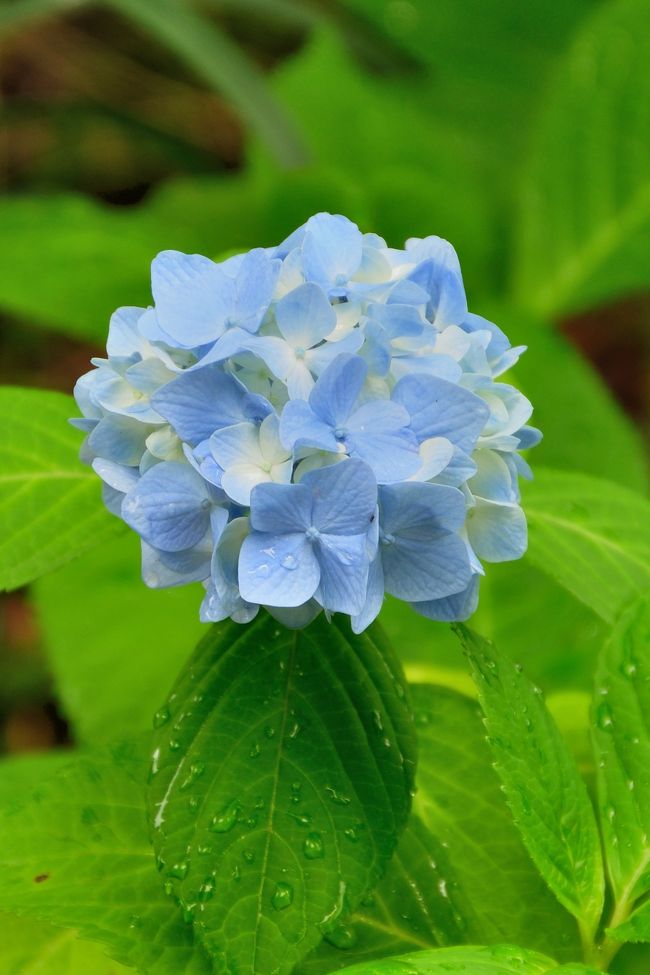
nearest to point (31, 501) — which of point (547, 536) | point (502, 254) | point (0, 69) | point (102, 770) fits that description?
point (102, 770)

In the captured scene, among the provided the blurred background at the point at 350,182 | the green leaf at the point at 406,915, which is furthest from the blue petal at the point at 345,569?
the blurred background at the point at 350,182

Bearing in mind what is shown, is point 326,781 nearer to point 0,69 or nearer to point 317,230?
point 317,230

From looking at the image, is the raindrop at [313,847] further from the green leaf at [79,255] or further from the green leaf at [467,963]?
the green leaf at [79,255]

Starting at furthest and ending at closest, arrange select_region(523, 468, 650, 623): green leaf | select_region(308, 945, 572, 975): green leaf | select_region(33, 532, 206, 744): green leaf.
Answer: select_region(33, 532, 206, 744): green leaf → select_region(523, 468, 650, 623): green leaf → select_region(308, 945, 572, 975): green leaf

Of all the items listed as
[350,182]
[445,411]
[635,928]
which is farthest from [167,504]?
[350,182]

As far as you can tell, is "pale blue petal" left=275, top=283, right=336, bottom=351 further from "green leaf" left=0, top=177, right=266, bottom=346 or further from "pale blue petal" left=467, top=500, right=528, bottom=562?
"green leaf" left=0, top=177, right=266, bottom=346

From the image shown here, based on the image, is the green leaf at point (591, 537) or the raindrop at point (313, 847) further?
the green leaf at point (591, 537)

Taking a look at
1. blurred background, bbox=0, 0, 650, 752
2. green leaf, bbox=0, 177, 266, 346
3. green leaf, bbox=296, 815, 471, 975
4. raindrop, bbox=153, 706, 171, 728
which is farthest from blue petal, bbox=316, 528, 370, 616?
green leaf, bbox=0, 177, 266, 346
